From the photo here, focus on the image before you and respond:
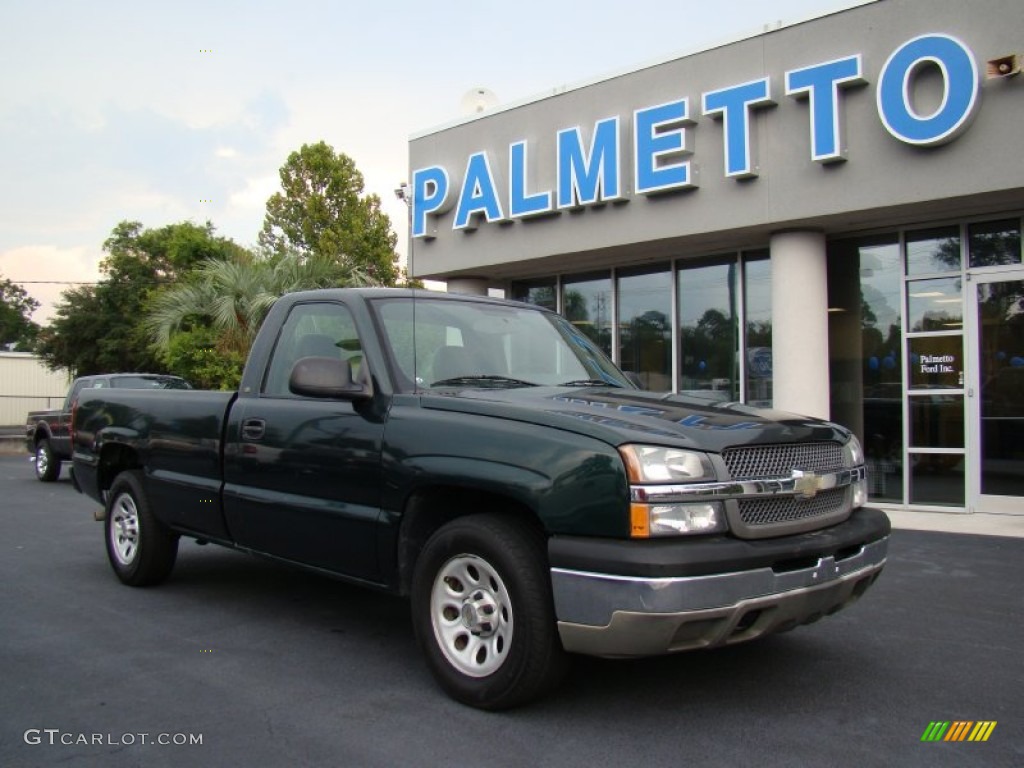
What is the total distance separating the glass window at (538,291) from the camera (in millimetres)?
14609

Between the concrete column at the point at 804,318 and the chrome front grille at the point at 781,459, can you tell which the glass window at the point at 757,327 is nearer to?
the concrete column at the point at 804,318

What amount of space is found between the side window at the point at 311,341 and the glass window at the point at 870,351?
8.19 m

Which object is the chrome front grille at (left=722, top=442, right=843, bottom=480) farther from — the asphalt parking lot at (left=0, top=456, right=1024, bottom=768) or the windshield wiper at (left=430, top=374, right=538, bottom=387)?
the windshield wiper at (left=430, top=374, right=538, bottom=387)

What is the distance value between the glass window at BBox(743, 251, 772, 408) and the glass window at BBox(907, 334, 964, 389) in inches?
74.7

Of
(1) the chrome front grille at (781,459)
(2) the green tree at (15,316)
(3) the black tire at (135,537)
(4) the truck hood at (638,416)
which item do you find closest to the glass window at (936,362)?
(4) the truck hood at (638,416)

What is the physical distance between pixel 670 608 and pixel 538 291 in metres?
11.8

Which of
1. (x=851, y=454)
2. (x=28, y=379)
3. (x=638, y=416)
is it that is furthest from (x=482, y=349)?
(x=28, y=379)

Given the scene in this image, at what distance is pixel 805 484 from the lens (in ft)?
12.4

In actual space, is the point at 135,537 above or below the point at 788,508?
below

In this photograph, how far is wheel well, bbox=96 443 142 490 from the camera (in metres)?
6.38

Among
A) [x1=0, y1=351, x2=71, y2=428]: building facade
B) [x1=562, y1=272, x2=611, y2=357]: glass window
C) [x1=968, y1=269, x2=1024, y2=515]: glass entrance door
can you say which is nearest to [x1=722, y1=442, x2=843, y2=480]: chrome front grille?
[x1=968, y1=269, x2=1024, y2=515]: glass entrance door

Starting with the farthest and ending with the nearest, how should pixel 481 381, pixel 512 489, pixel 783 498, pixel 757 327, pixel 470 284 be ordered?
pixel 470 284 < pixel 757 327 < pixel 481 381 < pixel 783 498 < pixel 512 489

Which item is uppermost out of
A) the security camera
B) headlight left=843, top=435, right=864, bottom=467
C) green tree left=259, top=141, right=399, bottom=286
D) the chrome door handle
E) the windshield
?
green tree left=259, top=141, right=399, bottom=286

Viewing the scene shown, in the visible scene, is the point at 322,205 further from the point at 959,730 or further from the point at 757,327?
the point at 959,730
